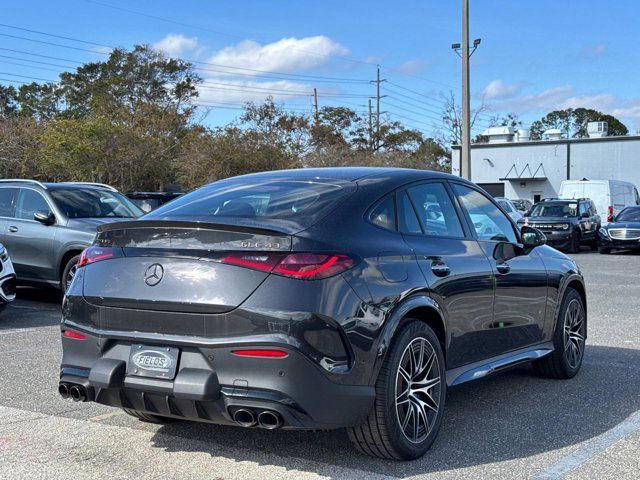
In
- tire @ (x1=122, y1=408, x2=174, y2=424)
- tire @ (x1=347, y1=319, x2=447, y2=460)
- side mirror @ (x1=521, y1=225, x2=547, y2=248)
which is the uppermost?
side mirror @ (x1=521, y1=225, x2=547, y2=248)

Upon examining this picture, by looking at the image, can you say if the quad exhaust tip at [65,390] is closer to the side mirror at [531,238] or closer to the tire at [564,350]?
the side mirror at [531,238]

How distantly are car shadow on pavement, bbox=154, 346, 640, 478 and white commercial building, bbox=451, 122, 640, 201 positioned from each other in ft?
147

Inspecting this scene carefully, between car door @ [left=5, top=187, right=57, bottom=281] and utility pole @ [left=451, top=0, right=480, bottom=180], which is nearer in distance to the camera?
car door @ [left=5, top=187, right=57, bottom=281]

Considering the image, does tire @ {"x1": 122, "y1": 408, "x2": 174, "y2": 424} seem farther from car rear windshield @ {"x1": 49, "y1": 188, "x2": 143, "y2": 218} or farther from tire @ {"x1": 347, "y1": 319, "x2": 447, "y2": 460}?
car rear windshield @ {"x1": 49, "y1": 188, "x2": 143, "y2": 218}

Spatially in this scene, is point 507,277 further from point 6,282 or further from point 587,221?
Answer: point 587,221

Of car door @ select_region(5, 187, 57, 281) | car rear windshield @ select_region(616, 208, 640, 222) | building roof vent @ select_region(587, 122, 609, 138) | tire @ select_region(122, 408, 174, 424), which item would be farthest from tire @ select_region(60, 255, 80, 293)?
building roof vent @ select_region(587, 122, 609, 138)

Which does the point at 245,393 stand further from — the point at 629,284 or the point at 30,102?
the point at 30,102

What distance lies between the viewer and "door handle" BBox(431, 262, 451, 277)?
4.74 metres

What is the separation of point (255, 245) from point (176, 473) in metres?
1.32

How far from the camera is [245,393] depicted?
3857 millimetres

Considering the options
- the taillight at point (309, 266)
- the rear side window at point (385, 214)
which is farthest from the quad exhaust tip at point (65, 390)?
the rear side window at point (385, 214)

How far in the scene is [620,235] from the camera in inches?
908

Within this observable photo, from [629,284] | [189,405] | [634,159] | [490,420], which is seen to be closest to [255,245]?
[189,405]

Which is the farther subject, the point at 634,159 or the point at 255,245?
the point at 634,159
